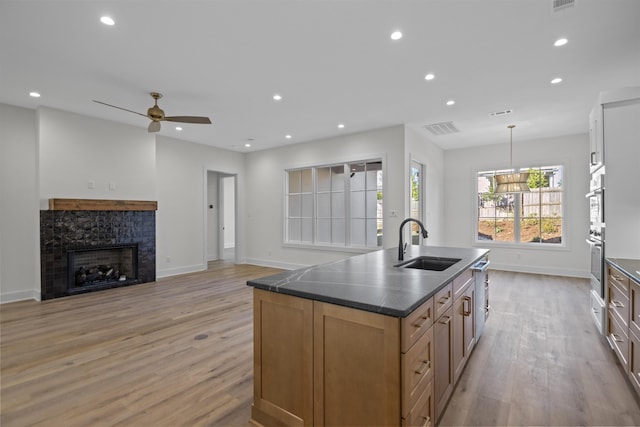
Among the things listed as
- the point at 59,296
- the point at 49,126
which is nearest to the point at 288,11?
the point at 49,126

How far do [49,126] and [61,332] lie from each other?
126 inches

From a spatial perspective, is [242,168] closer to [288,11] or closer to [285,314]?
[288,11]

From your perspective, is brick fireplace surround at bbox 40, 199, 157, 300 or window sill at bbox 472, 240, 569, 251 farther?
window sill at bbox 472, 240, 569, 251

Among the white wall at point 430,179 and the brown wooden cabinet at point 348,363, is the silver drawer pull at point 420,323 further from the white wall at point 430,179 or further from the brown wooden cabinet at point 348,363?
the white wall at point 430,179

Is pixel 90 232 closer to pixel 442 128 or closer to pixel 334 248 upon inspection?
pixel 334 248

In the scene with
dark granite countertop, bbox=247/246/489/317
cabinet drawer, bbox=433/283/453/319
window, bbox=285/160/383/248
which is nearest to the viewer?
dark granite countertop, bbox=247/246/489/317

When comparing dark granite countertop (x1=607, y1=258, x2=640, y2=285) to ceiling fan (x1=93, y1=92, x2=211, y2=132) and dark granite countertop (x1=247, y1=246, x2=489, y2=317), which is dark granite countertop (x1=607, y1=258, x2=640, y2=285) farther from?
ceiling fan (x1=93, y1=92, x2=211, y2=132)

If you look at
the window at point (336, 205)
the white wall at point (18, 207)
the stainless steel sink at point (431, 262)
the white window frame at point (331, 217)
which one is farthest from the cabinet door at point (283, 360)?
the white wall at point (18, 207)

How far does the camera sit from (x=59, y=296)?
15.5 ft

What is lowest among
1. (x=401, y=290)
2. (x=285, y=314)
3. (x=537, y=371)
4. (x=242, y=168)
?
(x=537, y=371)

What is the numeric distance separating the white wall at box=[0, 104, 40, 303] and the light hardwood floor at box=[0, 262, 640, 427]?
42 centimetres

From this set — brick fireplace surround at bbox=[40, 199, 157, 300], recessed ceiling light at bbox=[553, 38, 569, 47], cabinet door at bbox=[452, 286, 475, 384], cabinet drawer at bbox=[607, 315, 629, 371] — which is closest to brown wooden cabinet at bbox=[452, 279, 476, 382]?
cabinet door at bbox=[452, 286, 475, 384]

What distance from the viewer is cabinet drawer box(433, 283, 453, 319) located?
1.72 meters

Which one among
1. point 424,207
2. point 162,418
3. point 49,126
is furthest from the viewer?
point 424,207
